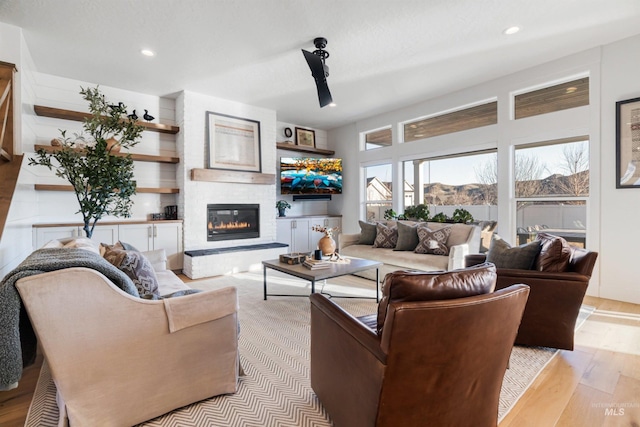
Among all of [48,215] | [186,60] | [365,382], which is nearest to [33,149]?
[48,215]

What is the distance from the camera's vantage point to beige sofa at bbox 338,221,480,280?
3758 millimetres

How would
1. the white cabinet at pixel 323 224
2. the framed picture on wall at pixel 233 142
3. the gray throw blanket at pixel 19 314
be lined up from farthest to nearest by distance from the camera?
the white cabinet at pixel 323 224, the framed picture on wall at pixel 233 142, the gray throw blanket at pixel 19 314

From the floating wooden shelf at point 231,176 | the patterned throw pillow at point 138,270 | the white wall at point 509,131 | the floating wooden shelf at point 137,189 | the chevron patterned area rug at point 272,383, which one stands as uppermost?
the white wall at point 509,131

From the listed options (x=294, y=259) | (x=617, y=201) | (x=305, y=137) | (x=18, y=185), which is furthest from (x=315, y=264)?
(x=305, y=137)

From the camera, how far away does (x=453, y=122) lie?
5090 millimetres

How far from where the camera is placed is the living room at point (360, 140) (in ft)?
11.1

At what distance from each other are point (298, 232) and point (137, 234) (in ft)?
9.64

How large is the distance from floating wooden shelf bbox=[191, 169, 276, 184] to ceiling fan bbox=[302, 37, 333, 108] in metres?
2.45

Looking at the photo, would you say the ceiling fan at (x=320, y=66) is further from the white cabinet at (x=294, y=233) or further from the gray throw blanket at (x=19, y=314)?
the white cabinet at (x=294, y=233)

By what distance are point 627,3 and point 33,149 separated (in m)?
6.51

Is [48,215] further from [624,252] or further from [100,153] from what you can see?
[624,252]

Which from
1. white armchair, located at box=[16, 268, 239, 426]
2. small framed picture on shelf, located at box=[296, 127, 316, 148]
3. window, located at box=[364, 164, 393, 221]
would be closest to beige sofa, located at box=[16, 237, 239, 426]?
white armchair, located at box=[16, 268, 239, 426]

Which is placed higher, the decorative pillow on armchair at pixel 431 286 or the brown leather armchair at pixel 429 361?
the decorative pillow on armchair at pixel 431 286

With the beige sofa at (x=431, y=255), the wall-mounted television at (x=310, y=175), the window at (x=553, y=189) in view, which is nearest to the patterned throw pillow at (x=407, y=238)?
the beige sofa at (x=431, y=255)
